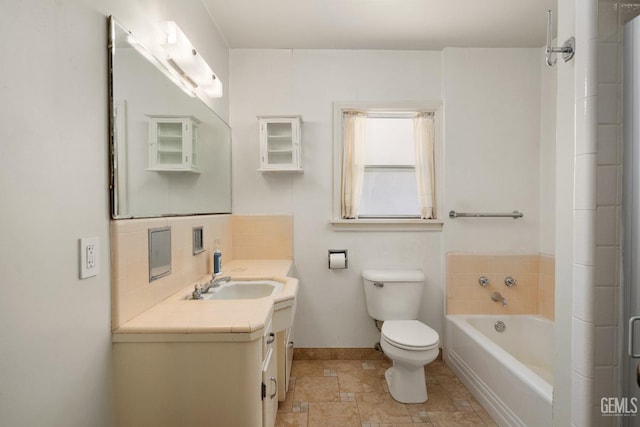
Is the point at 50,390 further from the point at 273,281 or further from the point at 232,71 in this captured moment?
the point at 232,71

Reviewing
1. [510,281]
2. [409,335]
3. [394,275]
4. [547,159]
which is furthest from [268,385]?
[547,159]

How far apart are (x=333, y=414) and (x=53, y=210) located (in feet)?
5.78

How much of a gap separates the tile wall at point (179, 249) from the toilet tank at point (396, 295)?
76 cm

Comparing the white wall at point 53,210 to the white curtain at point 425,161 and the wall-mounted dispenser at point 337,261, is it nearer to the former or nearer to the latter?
the wall-mounted dispenser at point 337,261

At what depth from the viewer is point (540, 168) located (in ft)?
8.19

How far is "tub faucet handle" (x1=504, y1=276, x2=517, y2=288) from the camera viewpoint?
2469 millimetres

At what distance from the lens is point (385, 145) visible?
260 cm

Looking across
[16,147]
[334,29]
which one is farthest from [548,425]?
[334,29]

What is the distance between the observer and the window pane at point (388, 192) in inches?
102

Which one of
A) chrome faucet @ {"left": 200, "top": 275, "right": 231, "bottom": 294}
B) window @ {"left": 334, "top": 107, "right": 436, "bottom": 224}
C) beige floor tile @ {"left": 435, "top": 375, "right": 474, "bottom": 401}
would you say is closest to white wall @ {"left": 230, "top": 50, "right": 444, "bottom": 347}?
window @ {"left": 334, "top": 107, "right": 436, "bottom": 224}

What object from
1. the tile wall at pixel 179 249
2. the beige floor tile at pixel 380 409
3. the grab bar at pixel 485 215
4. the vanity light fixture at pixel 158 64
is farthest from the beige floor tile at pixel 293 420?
the vanity light fixture at pixel 158 64

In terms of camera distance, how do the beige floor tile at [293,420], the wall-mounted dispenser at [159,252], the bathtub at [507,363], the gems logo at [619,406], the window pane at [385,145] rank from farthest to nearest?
the window pane at [385,145], the beige floor tile at [293,420], the bathtub at [507,363], the wall-mounted dispenser at [159,252], the gems logo at [619,406]

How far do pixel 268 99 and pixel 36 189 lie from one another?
1937 millimetres

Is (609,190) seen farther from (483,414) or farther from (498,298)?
(498,298)
